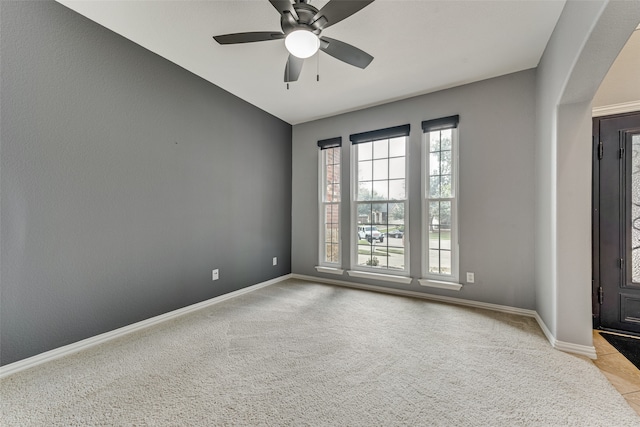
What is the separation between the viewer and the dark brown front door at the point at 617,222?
237cm

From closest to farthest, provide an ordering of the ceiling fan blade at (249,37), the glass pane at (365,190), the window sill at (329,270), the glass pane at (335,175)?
the ceiling fan blade at (249,37) → the glass pane at (365,190) → the window sill at (329,270) → the glass pane at (335,175)

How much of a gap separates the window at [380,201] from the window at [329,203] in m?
0.30

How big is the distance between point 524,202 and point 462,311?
1384 millimetres

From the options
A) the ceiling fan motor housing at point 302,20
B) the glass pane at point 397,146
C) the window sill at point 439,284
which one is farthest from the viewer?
the glass pane at point 397,146

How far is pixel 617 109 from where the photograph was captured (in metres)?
2.41

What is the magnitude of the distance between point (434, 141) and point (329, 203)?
177 cm

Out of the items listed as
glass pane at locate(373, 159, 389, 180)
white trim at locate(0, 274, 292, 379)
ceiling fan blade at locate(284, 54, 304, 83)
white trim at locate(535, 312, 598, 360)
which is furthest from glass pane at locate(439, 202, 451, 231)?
white trim at locate(0, 274, 292, 379)

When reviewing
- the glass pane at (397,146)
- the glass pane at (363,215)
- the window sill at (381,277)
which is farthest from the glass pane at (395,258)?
the glass pane at (397,146)

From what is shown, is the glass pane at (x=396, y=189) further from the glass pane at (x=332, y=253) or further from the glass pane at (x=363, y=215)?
the glass pane at (x=332, y=253)

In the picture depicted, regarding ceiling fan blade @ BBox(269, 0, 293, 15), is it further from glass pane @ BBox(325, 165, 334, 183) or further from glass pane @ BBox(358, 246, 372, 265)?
glass pane @ BBox(358, 246, 372, 265)

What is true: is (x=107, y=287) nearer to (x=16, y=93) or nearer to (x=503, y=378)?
(x=16, y=93)

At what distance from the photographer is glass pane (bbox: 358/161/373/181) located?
386 centimetres

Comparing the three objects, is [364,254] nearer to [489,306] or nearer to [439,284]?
[439,284]

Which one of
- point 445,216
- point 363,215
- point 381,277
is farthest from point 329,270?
point 445,216
